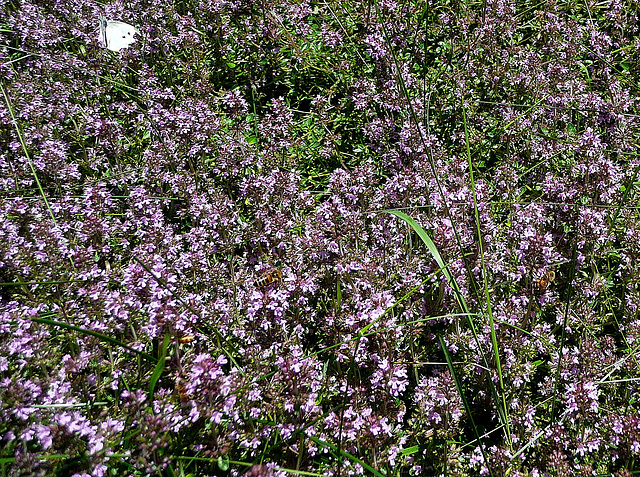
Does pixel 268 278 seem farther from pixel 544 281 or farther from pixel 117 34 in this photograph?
pixel 117 34

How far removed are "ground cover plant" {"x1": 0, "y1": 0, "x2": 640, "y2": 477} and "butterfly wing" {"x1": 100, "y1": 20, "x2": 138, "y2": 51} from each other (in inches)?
13.4

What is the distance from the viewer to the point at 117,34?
5750mm

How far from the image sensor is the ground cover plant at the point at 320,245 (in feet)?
9.04

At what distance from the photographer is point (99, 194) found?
3.77 m

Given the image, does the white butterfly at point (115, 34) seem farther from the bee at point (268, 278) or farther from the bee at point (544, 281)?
the bee at point (544, 281)

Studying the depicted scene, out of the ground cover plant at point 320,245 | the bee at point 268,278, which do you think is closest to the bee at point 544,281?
the ground cover plant at point 320,245

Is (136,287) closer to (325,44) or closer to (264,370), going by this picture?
(264,370)

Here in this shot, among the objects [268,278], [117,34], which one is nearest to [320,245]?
[268,278]

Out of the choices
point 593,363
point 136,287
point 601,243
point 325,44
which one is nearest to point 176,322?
point 136,287

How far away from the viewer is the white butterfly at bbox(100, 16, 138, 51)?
561 cm

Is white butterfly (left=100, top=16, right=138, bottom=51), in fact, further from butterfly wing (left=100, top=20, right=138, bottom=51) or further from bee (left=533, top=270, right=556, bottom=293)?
bee (left=533, top=270, right=556, bottom=293)

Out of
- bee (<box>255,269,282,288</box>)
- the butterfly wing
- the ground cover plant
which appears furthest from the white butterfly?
bee (<box>255,269,282,288</box>)

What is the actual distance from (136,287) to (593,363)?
2.61m

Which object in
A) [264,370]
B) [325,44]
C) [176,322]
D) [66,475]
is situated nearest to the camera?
[66,475]
